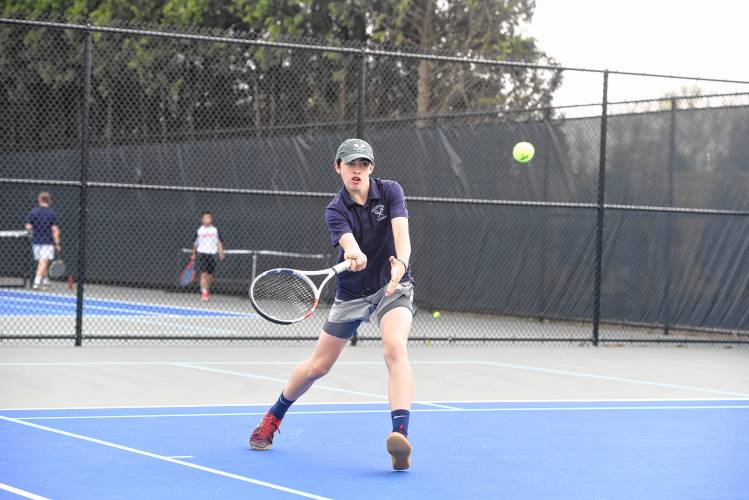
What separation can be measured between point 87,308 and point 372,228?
41.7ft

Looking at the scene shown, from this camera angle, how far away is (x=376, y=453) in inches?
256

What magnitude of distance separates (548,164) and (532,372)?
616 cm

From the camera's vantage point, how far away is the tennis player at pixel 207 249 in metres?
19.6

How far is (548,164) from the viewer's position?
16.7 m

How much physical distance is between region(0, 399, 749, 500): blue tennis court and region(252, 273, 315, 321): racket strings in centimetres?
75

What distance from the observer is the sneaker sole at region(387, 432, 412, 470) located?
19.2 ft

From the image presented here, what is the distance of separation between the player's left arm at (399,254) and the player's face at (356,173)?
0.81 ft

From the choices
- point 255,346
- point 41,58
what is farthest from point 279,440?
point 41,58

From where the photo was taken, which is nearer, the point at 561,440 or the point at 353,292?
the point at 353,292

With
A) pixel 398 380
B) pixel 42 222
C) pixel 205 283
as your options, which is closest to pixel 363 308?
pixel 398 380

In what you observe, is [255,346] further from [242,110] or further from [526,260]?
[242,110]

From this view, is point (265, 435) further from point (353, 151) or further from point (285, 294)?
point (353, 151)

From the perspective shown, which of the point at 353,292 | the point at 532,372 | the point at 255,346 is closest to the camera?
the point at 353,292

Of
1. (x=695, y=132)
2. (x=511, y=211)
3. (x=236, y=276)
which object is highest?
(x=695, y=132)
